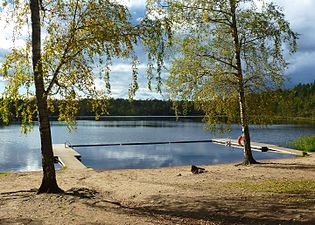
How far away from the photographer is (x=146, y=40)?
387 inches

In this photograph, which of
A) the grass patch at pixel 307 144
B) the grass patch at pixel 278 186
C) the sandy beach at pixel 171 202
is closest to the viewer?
the sandy beach at pixel 171 202

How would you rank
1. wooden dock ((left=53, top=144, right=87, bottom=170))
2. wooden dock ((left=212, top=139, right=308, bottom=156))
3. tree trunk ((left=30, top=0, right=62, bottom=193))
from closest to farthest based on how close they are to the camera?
tree trunk ((left=30, top=0, right=62, bottom=193))
wooden dock ((left=53, top=144, right=87, bottom=170))
wooden dock ((left=212, top=139, right=308, bottom=156))

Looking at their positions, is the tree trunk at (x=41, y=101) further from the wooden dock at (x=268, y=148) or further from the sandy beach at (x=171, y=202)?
the wooden dock at (x=268, y=148)

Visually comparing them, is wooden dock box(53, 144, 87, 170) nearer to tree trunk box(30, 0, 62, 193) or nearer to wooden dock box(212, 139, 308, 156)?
tree trunk box(30, 0, 62, 193)

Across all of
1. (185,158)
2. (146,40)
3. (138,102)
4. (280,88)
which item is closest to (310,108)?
(138,102)

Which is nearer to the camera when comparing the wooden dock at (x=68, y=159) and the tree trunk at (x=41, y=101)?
the tree trunk at (x=41, y=101)

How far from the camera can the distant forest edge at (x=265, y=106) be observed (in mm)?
16578

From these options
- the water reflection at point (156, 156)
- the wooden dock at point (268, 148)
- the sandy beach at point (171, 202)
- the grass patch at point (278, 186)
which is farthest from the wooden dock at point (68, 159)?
the wooden dock at point (268, 148)

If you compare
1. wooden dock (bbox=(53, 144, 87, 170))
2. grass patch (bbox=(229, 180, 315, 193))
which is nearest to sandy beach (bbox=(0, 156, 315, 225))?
grass patch (bbox=(229, 180, 315, 193))

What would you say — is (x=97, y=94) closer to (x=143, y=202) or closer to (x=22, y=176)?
(x=143, y=202)

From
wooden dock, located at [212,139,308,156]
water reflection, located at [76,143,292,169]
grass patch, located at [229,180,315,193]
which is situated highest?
grass patch, located at [229,180,315,193]

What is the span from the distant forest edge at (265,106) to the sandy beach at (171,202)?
101 inches

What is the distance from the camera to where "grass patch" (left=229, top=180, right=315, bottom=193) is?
10.4 metres

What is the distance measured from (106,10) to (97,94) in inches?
88.9
